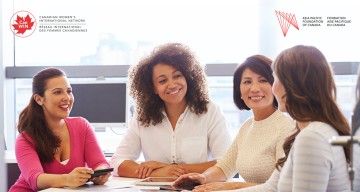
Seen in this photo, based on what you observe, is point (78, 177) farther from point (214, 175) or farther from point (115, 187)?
point (214, 175)

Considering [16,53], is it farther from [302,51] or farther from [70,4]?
[302,51]

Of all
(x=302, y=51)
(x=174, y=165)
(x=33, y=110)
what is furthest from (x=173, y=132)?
(x=302, y=51)

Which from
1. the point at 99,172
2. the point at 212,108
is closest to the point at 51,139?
the point at 99,172

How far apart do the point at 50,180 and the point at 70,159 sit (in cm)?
30

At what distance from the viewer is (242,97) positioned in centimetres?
247

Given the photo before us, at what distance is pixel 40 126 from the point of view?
2672 mm

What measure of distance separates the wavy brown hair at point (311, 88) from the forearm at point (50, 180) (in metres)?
1.16

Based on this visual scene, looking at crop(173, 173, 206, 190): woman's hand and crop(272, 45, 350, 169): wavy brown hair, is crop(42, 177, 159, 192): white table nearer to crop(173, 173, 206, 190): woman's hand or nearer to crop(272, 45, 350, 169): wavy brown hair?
crop(173, 173, 206, 190): woman's hand

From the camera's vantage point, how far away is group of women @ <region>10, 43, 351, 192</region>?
2.32 meters

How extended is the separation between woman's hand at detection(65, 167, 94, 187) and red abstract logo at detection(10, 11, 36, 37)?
209 cm

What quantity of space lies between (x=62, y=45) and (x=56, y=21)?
194 millimetres

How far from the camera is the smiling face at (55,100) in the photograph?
2.73m

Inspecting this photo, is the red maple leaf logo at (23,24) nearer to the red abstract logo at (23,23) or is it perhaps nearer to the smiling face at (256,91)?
the red abstract logo at (23,23)

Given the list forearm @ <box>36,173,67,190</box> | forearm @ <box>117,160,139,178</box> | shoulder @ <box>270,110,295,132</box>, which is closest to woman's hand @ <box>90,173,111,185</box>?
forearm @ <box>36,173,67,190</box>
